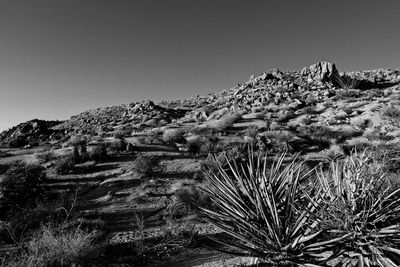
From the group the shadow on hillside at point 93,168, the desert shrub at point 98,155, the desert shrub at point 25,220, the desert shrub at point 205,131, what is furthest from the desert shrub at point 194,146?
the desert shrub at point 25,220

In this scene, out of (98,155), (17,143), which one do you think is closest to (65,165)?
(98,155)

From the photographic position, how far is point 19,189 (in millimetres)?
8820

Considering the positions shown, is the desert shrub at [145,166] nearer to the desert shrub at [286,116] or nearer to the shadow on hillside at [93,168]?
the shadow on hillside at [93,168]

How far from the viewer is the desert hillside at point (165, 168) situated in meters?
6.09

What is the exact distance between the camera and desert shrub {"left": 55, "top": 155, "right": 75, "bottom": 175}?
11.7m

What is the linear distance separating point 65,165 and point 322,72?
130ft

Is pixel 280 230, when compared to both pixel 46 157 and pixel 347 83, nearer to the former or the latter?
pixel 46 157

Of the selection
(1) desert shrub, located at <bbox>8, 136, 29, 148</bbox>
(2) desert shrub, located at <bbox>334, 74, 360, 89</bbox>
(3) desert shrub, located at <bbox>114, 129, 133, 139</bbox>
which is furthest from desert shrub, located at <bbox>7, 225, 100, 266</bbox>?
(2) desert shrub, located at <bbox>334, 74, 360, 89</bbox>

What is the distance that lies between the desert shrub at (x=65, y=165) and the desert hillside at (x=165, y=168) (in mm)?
49

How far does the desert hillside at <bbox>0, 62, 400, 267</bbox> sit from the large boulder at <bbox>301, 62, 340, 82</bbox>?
35.7ft

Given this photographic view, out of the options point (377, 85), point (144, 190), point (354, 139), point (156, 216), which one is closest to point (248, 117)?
point (354, 139)

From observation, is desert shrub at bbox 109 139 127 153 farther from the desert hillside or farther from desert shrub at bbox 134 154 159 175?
desert shrub at bbox 134 154 159 175

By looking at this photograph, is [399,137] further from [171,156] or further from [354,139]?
[171,156]

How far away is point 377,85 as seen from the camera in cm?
3625
